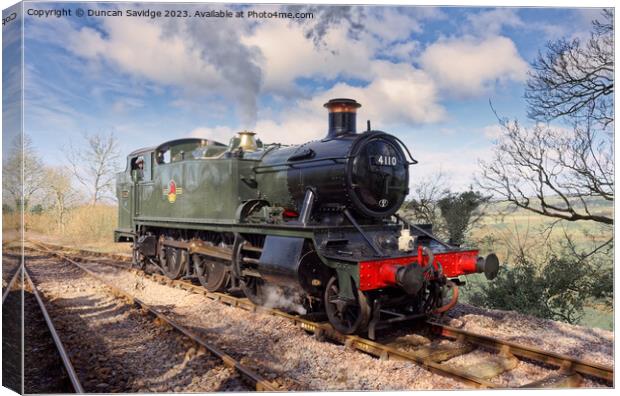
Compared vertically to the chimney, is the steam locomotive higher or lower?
lower

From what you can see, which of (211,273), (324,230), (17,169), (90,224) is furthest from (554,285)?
(90,224)

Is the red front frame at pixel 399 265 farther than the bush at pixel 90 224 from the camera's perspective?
No

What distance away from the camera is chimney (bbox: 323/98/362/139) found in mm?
7008

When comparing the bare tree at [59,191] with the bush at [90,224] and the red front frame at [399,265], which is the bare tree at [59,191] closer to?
the bush at [90,224]

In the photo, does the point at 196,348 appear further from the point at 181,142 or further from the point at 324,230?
the point at 181,142

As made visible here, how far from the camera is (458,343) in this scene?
19.5 ft

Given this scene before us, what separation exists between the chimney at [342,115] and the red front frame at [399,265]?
210cm

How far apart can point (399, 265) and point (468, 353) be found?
1.29 metres

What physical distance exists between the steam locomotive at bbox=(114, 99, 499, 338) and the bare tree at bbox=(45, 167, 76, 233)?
207 centimetres

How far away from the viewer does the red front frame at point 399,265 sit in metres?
5.61

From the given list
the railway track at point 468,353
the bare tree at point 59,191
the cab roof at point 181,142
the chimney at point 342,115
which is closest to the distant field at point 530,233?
the railway track at point 468,353

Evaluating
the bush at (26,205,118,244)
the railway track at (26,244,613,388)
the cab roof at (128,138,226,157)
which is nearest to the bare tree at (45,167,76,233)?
the bush at (26,205,118,244)

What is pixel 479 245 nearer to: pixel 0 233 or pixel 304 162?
pixel 304 162

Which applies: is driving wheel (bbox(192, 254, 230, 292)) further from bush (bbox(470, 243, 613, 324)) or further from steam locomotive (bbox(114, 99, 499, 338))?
bush (bbox(470, 243, 613, 324))
